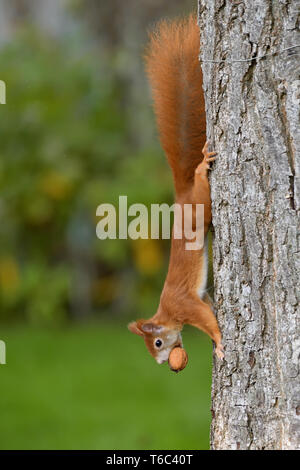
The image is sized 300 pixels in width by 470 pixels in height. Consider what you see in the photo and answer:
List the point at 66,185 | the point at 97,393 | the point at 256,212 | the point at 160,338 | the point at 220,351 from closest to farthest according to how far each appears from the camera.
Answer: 1. the point at 256,212
2. the point at 220,351
3. the point at 160,338
4. the point at 97,393
5. the point at 66,185

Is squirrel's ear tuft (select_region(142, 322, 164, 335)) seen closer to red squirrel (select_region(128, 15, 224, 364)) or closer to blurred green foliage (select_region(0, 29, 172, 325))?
red squirrel (select_region(128, 15, 224, 364))

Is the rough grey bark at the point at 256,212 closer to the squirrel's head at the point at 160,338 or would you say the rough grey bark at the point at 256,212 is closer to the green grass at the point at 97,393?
the squirrel's head at the point at 160,338

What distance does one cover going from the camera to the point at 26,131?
5.48 metres

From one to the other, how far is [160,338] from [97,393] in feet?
7.33

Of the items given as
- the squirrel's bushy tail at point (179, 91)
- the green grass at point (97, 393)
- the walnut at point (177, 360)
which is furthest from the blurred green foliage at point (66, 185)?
the walnut at point (177, 360)

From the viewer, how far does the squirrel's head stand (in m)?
2.00

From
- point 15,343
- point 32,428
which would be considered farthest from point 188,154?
point 15,343

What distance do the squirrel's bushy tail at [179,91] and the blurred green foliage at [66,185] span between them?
3.04 m

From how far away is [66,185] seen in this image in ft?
18.0

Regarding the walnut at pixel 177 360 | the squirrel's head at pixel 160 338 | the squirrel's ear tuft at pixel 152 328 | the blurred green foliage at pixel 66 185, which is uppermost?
the blurred green foliage at pixel 66 185

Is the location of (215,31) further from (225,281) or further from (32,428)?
(32,428)

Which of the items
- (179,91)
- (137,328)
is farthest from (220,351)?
(179,91)

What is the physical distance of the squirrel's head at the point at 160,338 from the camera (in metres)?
2.00

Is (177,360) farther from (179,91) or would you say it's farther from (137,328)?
(179,91)
